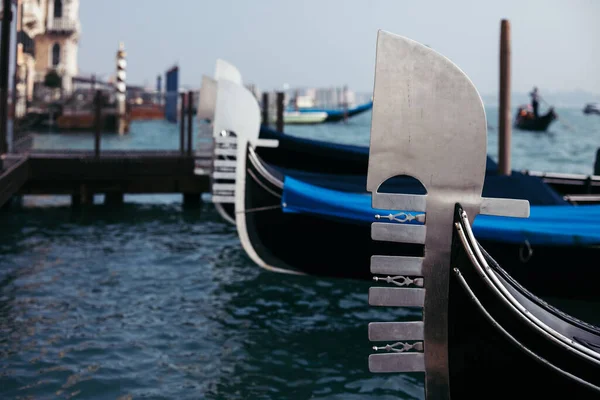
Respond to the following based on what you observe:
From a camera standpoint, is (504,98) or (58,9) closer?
(504,98)

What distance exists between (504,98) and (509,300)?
6115 mm

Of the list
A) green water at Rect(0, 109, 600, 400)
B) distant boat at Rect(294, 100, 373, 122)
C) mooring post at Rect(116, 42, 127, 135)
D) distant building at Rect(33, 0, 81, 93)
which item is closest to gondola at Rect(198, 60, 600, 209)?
green water at Rect(0, 109, 600, 400)

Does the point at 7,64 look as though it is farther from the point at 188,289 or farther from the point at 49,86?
the point at 49,86

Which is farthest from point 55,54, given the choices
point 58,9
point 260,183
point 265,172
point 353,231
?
point 353,231

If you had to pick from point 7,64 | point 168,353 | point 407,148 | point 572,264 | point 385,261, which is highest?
point 7,64

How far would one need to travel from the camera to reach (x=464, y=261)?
262 cm

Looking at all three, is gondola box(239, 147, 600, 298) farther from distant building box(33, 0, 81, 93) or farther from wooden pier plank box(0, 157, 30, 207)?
distant building box(33, 0, 81, 93)

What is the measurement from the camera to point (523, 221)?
5.21 meters

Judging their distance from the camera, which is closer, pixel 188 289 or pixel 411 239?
pixel 411 239

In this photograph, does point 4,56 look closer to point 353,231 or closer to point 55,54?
point 353,231

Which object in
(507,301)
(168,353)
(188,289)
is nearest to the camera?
(507,301)

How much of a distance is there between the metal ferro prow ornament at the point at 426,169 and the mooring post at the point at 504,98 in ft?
19.1

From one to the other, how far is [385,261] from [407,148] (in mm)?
377

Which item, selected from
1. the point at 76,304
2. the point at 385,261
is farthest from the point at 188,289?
the point at 385,261
